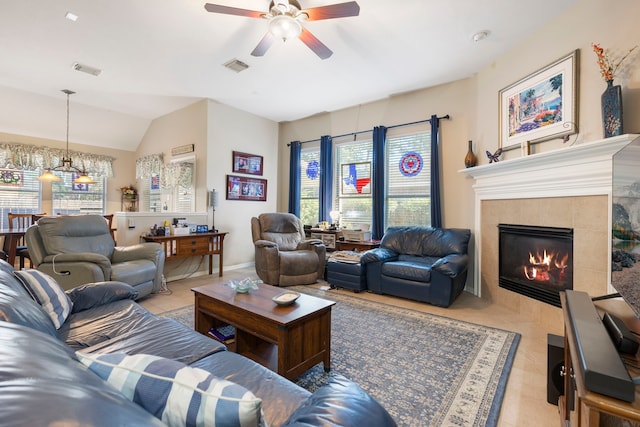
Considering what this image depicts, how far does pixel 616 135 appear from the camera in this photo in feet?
7.28

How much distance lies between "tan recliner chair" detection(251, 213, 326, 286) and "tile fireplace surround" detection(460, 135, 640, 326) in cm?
221

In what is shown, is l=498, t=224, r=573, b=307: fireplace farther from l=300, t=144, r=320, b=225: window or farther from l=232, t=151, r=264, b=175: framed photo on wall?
l=232, t=151, r=264, b=175: framed photo on wall

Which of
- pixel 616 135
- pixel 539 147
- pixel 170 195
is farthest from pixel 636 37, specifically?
pixel 170 195

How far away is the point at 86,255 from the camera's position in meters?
3.05

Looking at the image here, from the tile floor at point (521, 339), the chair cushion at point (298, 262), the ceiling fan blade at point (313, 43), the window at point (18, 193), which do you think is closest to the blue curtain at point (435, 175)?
the tile floor at point (521, 339)

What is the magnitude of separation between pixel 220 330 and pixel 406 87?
13.4ft

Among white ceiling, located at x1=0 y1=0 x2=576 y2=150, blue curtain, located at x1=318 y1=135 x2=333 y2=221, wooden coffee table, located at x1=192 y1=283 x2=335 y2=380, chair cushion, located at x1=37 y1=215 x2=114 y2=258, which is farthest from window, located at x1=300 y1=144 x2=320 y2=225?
wooden coffee table, located at x1=192 y1=283 x2=335 y2=380

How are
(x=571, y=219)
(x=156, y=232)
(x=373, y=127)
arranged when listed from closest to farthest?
(x=571, y=219), (x=156, y=232), (x=373, y=127)

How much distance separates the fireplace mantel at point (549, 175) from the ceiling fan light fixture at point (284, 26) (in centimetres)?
250

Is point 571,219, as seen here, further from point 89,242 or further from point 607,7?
point 89,242

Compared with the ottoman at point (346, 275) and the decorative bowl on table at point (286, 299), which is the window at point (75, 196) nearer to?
the ottoman at point (346, 275)

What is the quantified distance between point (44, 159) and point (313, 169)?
5.25 m

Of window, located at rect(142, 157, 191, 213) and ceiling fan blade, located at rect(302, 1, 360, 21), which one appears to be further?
window, located at rect(142, 157, 191, 213)

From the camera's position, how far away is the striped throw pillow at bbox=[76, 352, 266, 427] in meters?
0.62
